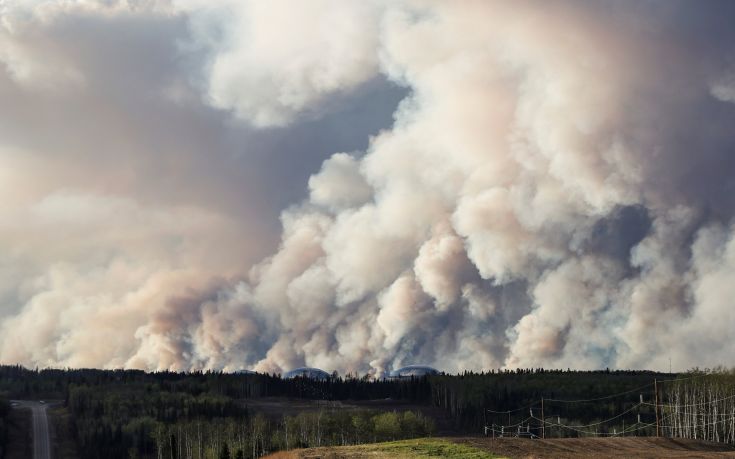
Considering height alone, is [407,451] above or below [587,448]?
above

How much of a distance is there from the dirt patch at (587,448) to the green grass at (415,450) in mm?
2071

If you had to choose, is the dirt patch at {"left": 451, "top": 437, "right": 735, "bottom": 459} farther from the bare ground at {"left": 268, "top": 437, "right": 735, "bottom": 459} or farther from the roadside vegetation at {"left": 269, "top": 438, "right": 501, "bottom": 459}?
the roadside vegetation at {"left": 269, "top": 438, "right": 501, "bottom": 459}

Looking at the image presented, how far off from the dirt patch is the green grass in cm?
207

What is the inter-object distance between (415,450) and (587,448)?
23.1m

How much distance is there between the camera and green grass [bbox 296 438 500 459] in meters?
92.1

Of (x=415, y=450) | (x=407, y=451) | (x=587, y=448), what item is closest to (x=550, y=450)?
(x=587, y=448)

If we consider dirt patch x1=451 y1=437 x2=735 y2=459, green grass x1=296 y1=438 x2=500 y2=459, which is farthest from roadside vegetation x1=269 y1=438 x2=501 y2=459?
dirt patch x1=451 y1=437 x2=735 y2=459

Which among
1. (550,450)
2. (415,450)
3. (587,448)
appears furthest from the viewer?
(587,448)

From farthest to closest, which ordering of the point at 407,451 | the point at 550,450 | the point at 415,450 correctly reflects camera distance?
the point at 550,450 → the point at 415,450 → the point at 407,451

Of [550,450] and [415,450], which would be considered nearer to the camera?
[415,450]

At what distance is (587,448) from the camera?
347 feet

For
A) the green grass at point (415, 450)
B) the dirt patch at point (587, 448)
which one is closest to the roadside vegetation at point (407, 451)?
the green grass at point (415, 450)

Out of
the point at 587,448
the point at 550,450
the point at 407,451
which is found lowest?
the point at 587,448

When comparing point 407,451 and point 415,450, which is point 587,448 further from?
point 407,451
